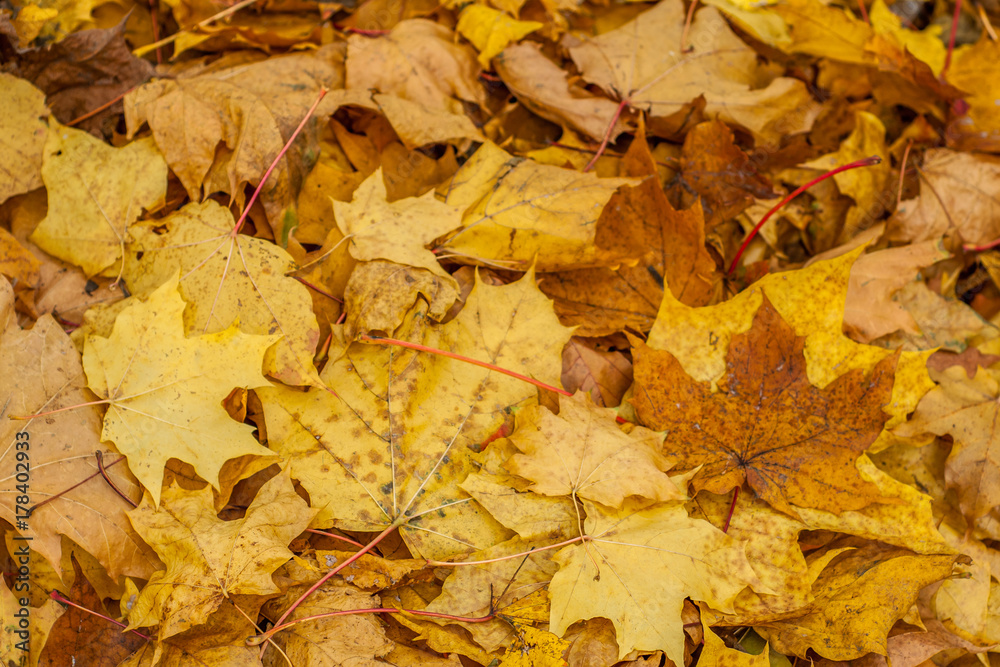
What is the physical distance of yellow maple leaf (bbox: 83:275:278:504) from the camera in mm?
1251

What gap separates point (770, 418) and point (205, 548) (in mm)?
1231

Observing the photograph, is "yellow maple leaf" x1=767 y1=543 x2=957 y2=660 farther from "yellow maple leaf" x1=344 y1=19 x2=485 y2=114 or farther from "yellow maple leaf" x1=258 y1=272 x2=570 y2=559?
"yellow maple leaf" x1=344 y1=19 x2=485 y2=114

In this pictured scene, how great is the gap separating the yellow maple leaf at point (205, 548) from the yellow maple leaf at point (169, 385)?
68 mm

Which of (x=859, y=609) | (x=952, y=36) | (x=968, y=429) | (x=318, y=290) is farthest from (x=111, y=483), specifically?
(x=952, y=36)

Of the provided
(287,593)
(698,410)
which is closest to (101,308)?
(287,593)

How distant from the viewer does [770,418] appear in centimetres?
137

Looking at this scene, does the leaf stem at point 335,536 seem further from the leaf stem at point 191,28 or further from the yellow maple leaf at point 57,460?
the leaf stem at point 191,28

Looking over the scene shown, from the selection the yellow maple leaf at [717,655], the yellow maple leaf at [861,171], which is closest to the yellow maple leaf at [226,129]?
the yellow maple leaf at [717,655]

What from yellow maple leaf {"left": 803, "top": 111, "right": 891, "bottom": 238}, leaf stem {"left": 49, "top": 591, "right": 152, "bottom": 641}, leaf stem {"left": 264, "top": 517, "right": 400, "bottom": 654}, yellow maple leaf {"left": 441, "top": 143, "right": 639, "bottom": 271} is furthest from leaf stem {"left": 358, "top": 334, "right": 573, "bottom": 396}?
yellow maple leaf {"left": 803, "top": 111, "right": 891, "bottom": 238}

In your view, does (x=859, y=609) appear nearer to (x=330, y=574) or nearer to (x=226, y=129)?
(x=330, y=574)

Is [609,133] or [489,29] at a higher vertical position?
[489,29]

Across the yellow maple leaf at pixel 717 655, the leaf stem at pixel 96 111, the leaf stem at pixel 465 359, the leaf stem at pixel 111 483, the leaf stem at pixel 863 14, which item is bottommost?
the yellow maple leaf at pixel 717 655

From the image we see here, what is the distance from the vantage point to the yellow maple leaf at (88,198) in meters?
1.45

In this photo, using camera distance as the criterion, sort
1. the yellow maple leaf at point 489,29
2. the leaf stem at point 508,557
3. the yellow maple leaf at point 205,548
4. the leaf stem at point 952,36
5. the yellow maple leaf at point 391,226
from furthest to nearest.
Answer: the leaf stem at point 952,36 < the yellow maple leaf at point 489,29 < the yellow maple leaf at point 391,226 < the leaf stem at point 508,557 < the yellow maple leaf at point 205,548
